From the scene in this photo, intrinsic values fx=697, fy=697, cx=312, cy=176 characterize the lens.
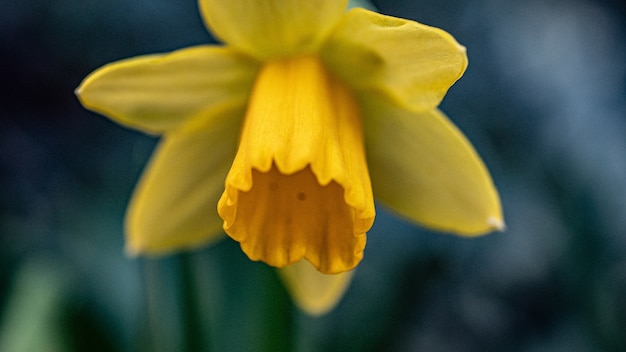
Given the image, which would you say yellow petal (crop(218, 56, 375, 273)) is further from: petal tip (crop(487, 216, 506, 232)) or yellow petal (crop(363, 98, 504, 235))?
petal tip (crop(487, 216, 506, 232))

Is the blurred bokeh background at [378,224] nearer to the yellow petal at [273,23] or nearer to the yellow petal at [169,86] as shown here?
the yellow petal at [169,86]

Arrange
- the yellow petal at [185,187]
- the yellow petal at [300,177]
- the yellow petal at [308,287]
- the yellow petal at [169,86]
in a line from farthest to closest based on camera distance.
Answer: the yellow petal at [308,287] → the yellow petal at [185,187] → the yellow petal at [169,86] → the yellow petal at [300,177]

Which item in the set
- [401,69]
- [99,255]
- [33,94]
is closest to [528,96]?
[401,69]

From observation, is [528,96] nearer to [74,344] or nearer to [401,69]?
[401,69]

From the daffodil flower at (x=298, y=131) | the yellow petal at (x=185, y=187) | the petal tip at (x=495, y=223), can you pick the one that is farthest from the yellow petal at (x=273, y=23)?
the petal tip at (x=495, y=223)

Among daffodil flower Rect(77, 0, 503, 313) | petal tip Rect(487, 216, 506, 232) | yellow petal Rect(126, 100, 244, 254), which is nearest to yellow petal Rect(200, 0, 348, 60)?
daffodil flower Rect(77, 0, 503, 313)

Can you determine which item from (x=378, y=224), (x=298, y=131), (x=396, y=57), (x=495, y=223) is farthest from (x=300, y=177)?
(x=378, y=224)
